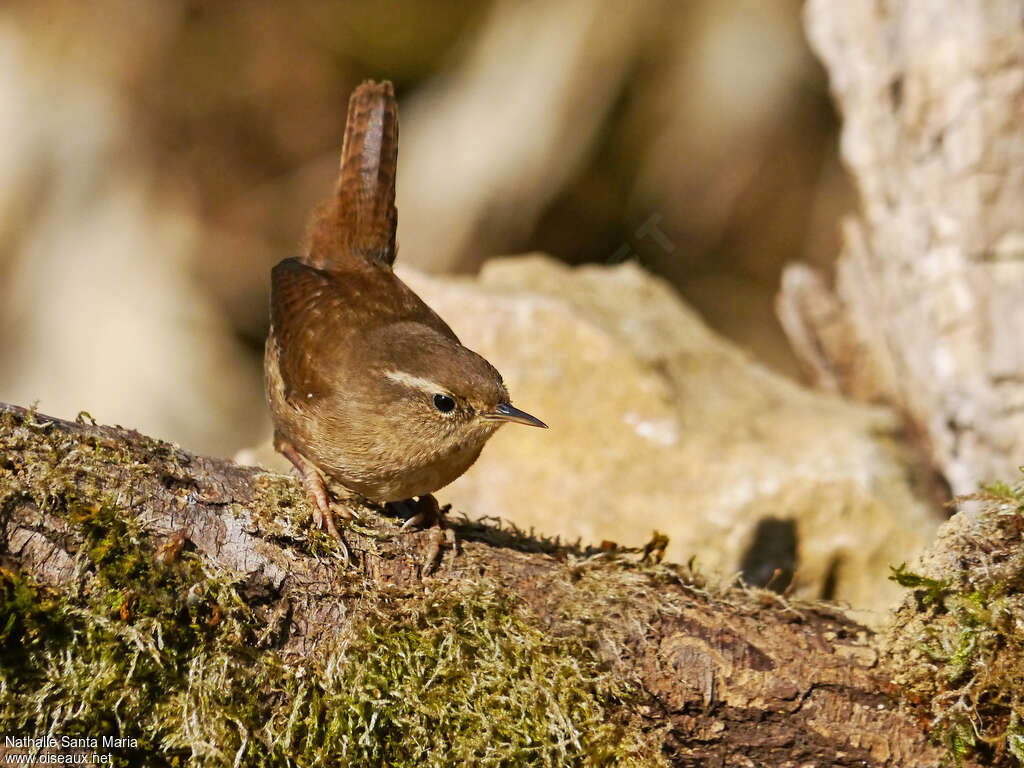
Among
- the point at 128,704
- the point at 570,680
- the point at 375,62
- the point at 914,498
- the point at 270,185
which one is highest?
the point at 375,62

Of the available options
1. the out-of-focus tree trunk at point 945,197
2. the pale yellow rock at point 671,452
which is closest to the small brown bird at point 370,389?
the pale yellow rock at point 671,452

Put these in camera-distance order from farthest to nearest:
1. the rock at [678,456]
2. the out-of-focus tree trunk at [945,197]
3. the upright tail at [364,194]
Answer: the rock at [678,456]
the out-of-focus tree trunk at [945,197]
the upright tail at [364,194]

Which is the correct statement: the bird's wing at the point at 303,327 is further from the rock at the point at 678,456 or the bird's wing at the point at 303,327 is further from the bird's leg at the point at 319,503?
the rock at the point at 678,456

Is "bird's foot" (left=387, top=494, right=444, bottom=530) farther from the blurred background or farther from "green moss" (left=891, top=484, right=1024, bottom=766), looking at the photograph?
the blurred background

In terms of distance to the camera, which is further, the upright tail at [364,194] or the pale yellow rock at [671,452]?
the pale yellow rock at [671,452]

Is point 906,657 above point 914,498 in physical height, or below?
below

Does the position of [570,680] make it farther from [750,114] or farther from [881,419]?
[750,114]

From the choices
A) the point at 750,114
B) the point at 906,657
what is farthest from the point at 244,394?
the point at 906,657

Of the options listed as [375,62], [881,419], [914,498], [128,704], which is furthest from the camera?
[375,62]
